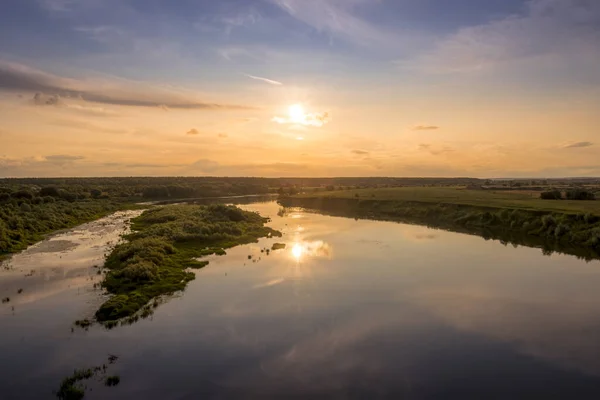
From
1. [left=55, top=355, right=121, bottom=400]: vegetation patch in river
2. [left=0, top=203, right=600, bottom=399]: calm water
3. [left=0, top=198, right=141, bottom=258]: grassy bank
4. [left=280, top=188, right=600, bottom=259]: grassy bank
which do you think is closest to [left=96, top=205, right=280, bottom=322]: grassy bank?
[left=0, top=203, right=600, bottom=399]: calm water

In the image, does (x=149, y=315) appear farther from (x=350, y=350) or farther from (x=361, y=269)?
(x=361, y=269)

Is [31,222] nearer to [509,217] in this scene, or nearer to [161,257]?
[161,257]

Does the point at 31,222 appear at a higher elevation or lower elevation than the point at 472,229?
lower

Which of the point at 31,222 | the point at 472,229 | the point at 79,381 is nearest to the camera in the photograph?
the point at 79,381

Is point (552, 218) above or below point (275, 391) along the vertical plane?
above

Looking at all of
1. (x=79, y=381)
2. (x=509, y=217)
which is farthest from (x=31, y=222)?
(x=509, y=217)

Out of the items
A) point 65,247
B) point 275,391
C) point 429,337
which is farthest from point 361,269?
point 65,247

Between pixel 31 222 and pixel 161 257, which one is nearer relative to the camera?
pixel 161 257
